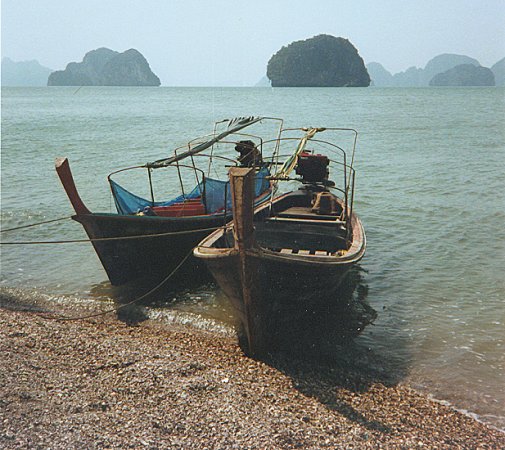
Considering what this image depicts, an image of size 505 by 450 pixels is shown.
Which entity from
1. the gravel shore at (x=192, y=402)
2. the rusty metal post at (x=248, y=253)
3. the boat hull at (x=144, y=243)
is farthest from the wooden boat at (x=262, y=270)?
the boat hull at (x=144, y=243)

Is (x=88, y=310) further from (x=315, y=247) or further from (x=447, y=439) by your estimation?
(x=447, y=439)

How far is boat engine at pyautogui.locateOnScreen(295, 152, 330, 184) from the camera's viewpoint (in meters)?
13.9

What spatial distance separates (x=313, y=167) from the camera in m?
14.1

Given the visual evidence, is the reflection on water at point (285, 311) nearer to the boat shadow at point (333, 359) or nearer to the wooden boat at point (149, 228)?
the boat shadow at point (333, 359)

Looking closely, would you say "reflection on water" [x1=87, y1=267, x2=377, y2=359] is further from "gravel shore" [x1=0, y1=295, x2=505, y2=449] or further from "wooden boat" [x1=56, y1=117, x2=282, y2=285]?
"gravel shore" [x1=0, y1=295, x2=505, y2=449]

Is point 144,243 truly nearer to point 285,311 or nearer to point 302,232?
point 302,232

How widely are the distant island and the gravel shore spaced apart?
193928 millimetres

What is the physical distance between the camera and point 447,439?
21.0ft

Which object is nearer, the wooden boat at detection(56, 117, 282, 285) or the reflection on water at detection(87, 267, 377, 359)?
the reflection on water at detection(87, 267, 377, 359)

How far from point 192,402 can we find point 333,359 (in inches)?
116

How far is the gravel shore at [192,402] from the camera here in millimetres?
5855

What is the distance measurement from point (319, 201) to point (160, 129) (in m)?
43.3

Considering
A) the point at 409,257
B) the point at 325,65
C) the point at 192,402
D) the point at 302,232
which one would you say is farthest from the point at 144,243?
the point at 325,65

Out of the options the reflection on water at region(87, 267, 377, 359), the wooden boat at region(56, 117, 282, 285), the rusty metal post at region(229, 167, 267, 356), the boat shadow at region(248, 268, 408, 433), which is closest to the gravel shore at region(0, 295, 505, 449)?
the boat shadow at region(248, 268, 408, 433)
